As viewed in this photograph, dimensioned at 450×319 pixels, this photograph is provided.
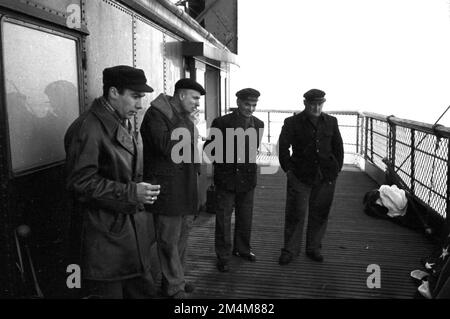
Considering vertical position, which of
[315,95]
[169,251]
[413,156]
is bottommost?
[169,251]

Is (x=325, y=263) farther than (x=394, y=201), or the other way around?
(x=394, y=201)

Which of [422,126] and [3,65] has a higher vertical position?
[3,65]

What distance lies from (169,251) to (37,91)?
63.2 inches

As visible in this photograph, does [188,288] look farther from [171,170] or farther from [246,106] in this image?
[246,106]

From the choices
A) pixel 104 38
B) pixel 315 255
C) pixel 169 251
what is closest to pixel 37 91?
pixel 104 38

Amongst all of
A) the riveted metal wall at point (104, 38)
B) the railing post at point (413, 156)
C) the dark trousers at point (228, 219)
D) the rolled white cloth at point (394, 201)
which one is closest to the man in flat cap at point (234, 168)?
the dark trousers at point (228, 219)

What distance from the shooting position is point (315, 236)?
4734mm

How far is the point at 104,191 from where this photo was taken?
93.8 inches

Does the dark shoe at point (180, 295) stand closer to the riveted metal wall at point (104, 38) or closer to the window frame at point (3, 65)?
the window frame at point (3, 65)

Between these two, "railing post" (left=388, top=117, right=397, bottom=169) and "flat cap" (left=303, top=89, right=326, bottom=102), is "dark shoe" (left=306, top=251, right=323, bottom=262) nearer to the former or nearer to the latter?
"flat cap" (left=303, top=89, right=326, bottom=102)

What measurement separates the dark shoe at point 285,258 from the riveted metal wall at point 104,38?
249 cm

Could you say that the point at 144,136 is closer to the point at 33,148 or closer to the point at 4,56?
the point at 33,148
